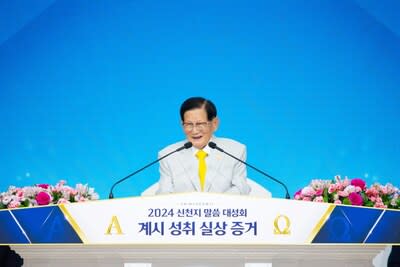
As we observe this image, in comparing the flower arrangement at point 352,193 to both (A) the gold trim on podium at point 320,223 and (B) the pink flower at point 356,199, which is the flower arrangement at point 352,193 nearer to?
(B) the pink flower at point 356,199

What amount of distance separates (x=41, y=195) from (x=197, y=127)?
3.69ft

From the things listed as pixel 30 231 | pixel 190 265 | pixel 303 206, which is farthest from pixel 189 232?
pixel 30 231

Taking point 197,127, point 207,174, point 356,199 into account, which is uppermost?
point 197,127

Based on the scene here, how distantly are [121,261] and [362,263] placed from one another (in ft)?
3.14

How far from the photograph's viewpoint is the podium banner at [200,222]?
85.6 inches

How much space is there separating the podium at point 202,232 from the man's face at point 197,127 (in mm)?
1383

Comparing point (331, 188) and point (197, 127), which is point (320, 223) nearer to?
point (331, 188)

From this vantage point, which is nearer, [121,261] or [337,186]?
[121,261]

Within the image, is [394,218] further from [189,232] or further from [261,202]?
[189,232]

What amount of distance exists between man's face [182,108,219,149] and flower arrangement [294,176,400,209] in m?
0.86

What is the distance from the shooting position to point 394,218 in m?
2.21

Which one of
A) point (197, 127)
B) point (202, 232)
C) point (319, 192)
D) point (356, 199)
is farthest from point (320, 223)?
point (197, 127)

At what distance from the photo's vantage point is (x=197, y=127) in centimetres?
359

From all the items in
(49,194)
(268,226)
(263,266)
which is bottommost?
(263,266)
